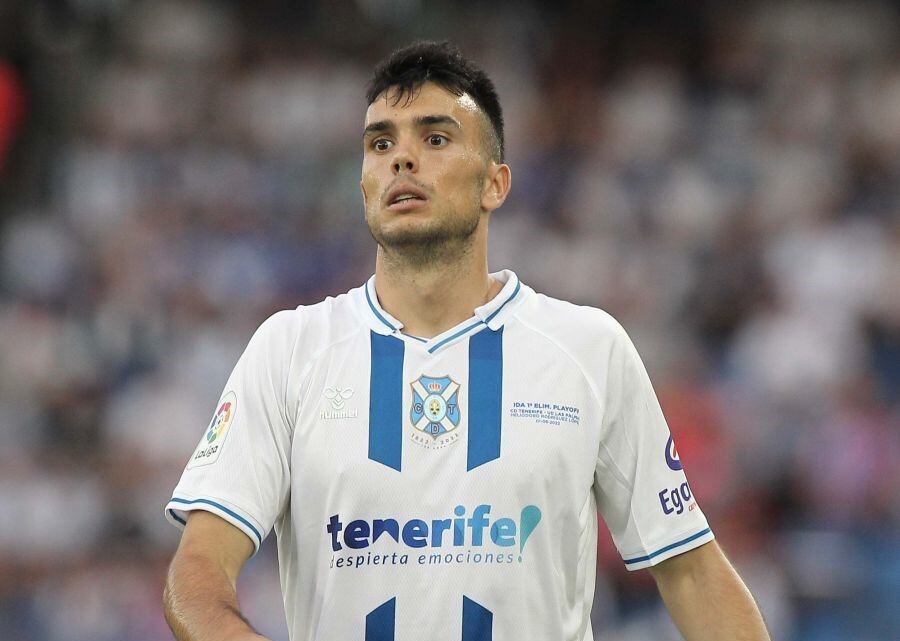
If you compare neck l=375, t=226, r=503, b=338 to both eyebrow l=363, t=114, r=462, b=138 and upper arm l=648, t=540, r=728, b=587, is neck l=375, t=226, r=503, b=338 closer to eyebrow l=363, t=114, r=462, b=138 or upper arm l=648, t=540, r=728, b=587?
eyebrow l=363, t=114, r=462, b=138

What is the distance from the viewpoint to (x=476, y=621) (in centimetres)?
317

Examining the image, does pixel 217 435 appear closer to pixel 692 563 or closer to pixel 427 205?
pixel 427 205

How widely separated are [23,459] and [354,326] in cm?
617

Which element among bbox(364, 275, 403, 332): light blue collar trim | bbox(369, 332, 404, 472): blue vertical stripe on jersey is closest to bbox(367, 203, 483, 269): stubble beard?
bbox(364, 275, 403, 332): light blue collar trim

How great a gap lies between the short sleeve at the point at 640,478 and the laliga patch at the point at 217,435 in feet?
3.01

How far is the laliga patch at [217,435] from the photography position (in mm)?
3260

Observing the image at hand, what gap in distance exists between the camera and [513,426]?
3.33 m

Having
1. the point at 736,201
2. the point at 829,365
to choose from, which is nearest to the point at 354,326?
the point at 829,365

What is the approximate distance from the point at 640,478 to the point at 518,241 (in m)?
6.65

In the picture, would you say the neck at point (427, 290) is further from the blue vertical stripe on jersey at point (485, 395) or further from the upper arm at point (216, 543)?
the upper arm at point (216, 543)

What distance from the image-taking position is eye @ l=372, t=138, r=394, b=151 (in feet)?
11.6

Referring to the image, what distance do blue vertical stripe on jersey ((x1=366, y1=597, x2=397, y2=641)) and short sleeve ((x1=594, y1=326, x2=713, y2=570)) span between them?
0.66 m

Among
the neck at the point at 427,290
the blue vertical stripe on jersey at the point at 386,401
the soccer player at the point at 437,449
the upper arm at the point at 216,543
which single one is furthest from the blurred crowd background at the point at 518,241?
the upper arm at the point at 216,543

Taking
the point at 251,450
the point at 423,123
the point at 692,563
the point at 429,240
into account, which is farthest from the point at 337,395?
the point at 692,563
